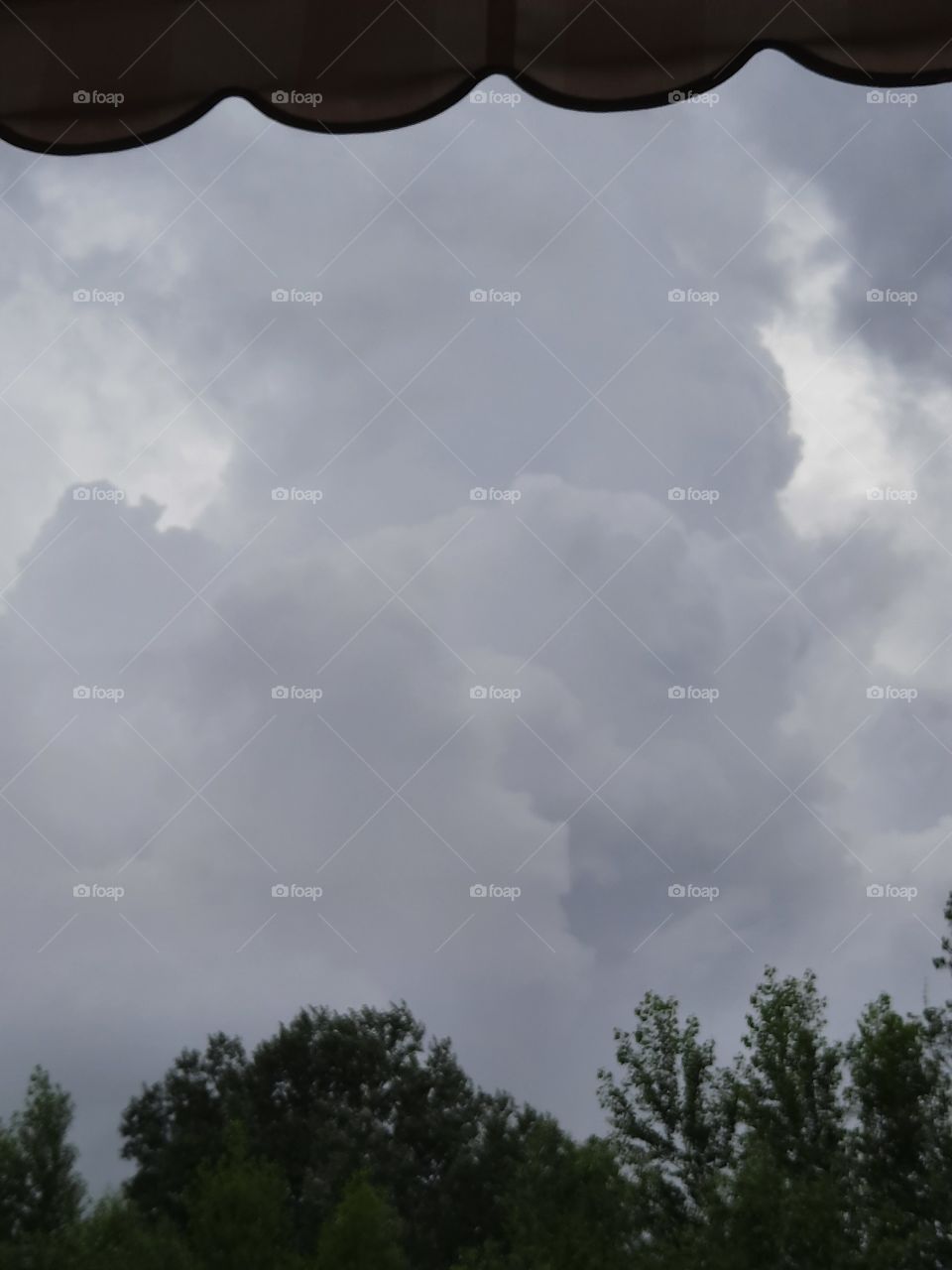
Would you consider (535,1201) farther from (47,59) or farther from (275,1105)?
(47,59)

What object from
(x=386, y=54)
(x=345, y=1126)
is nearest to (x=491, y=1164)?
(x=345, y=1126)

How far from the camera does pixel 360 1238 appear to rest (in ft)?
5.19

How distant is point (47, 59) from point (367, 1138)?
1714 millimetres

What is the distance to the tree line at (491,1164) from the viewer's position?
1622 mm

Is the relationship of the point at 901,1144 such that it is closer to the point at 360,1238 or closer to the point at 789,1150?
the point at 789,1150

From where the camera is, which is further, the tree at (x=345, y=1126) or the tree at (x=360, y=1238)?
the tree at (x=345, y=1126)

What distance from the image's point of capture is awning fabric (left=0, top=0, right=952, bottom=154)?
1.71 m

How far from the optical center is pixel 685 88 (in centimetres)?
171

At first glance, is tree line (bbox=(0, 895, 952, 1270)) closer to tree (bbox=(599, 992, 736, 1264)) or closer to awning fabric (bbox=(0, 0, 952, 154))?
tree (bbox=(599, 992, 736, 1264))

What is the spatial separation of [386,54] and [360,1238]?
5.43ft

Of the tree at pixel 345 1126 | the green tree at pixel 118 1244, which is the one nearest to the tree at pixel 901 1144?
the tree at pixel 345 1126

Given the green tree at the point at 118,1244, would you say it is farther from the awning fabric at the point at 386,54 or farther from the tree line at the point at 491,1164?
the awning fabric at the point at 386,54

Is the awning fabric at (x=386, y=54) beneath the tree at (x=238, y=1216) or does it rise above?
above

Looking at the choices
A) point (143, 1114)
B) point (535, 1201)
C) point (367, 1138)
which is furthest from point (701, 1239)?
point (143, 1114)
